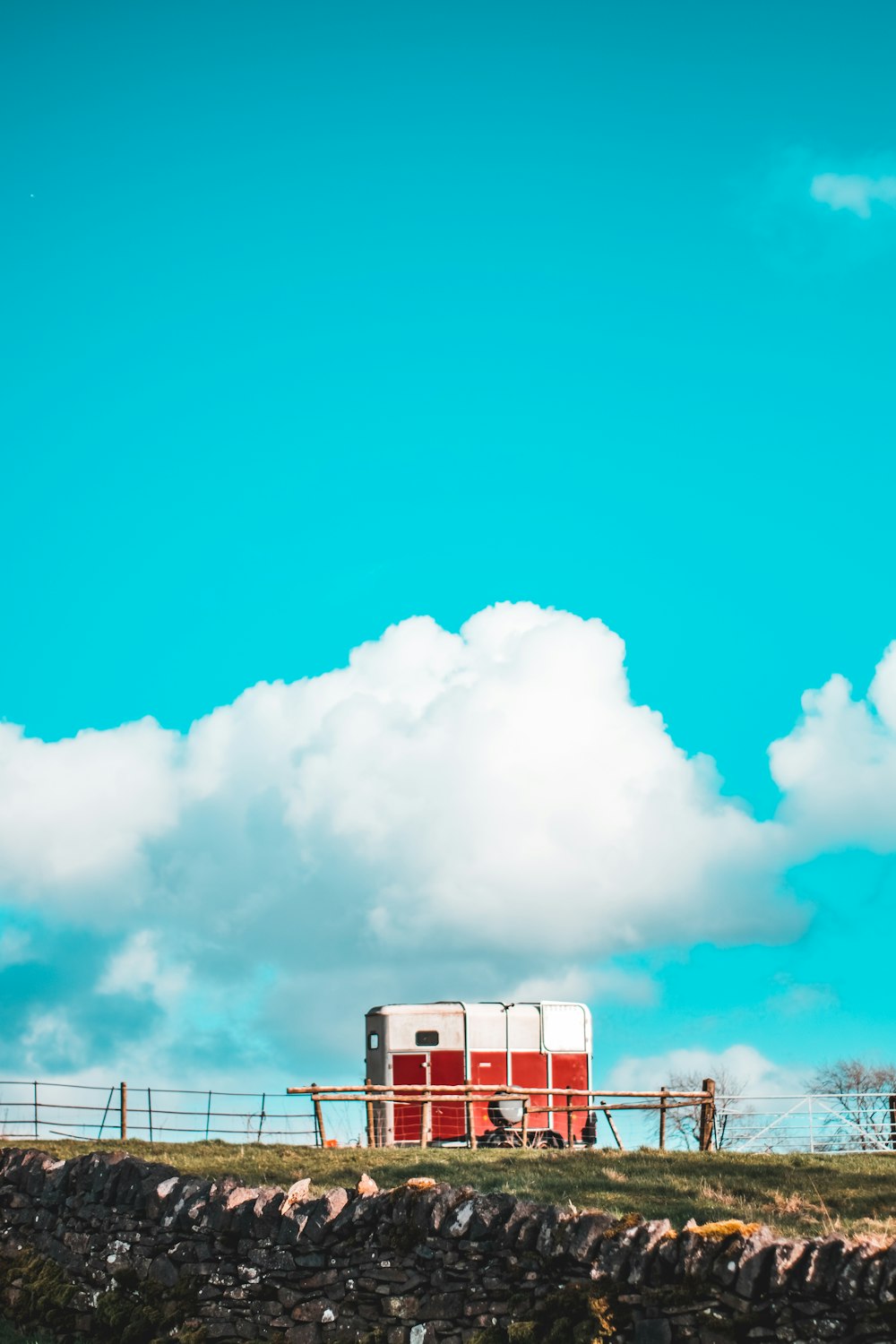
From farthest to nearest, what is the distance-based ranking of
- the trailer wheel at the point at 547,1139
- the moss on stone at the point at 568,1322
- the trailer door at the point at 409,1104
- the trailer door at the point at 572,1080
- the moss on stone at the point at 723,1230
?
the trailer door at the point at 572,1080, the trailer door at the point at 409,1104, the trailer wheel at the point at 547,1139, the moss on stone at the point at 568,1322, the moss on stone at the point at 723,1230

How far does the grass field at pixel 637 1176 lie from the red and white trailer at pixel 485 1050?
858 cm

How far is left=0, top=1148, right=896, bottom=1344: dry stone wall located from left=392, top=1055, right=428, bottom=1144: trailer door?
1787 centimetres

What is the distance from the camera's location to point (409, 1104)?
3281 cm

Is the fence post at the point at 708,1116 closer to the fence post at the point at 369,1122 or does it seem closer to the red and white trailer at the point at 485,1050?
the red and white trailer at the point at 485,1050

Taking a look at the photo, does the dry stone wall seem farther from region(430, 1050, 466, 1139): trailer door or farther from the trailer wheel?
the trailer wheel

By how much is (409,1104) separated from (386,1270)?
22507 mm

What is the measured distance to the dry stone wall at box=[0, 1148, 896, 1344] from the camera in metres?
8.82

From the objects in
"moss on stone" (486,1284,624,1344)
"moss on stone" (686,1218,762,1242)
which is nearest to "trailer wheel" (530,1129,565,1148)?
"moss on stone" (486,1284,624,1344)

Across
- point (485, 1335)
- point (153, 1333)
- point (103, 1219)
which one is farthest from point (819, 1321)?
point (103, 1219)

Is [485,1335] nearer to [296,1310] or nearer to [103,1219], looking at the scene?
[296,1310]

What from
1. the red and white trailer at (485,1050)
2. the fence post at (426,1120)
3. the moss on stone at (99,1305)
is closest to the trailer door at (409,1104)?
the red and white trailer at (485,1050)

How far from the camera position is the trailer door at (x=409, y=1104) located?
106ft

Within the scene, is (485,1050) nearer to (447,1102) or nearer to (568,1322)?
(447,1102)

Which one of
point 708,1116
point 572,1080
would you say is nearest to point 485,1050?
point 572,1080
